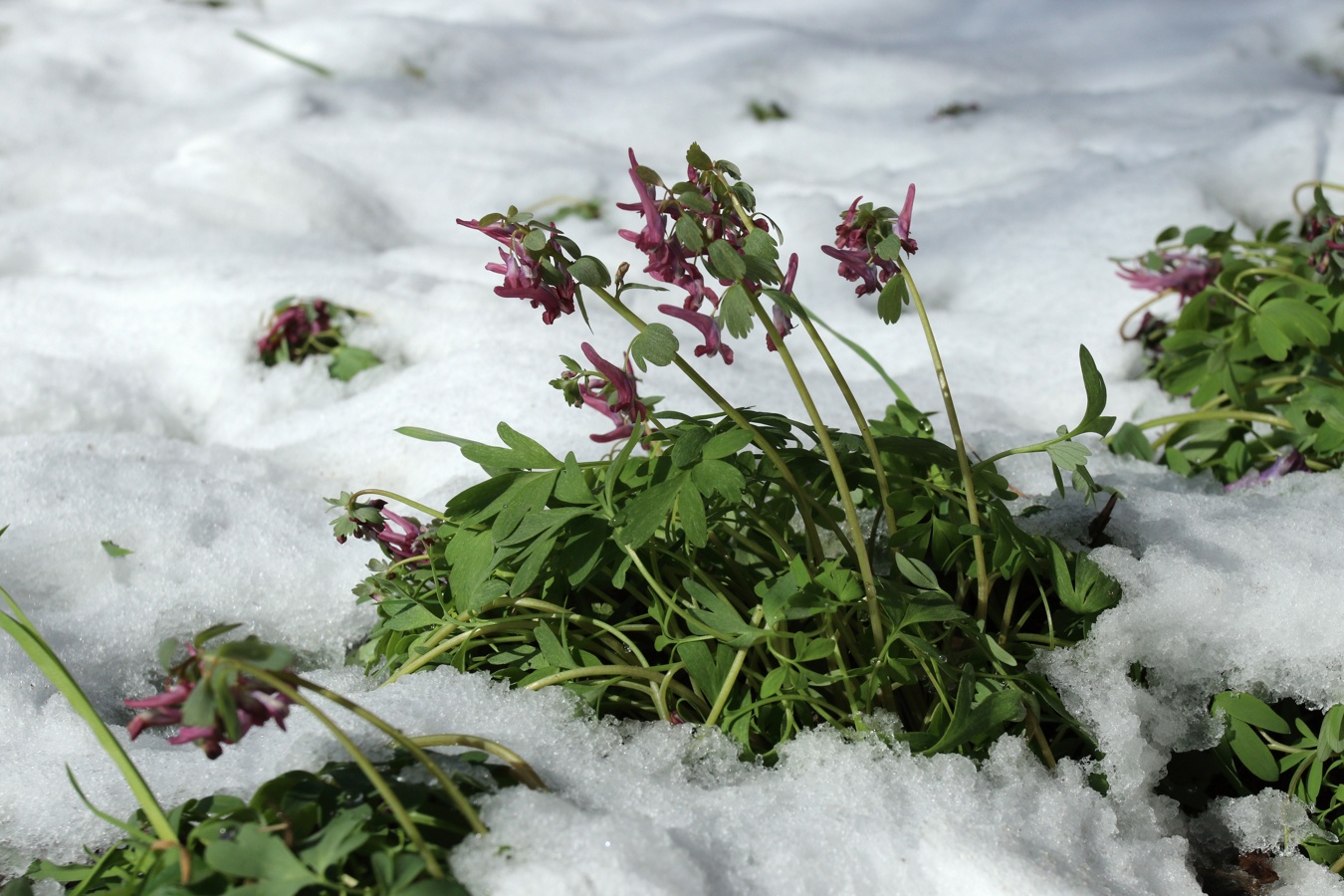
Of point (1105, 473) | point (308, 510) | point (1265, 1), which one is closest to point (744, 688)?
point (1105, 473)

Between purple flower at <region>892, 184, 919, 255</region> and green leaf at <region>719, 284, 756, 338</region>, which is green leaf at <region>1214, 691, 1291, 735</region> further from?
green leaf at <region>719, 284, 756, 338</region>

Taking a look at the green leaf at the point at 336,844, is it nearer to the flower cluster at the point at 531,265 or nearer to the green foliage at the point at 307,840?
the green foliage at the point at 307,840

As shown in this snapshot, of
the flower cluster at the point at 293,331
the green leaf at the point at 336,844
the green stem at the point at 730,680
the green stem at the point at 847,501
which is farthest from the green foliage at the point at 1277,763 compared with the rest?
the flower cluster at the point at 293,331

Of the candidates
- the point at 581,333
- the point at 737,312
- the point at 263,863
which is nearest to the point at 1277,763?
the point at 737,312

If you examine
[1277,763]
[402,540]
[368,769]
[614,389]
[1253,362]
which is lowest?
[1277,763]

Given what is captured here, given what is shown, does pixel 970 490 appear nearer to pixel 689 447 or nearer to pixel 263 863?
pixel 689 447

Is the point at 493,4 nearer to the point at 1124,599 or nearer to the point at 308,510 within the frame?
the point at 308,510

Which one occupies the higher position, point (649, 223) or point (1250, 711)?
point (649, 223)

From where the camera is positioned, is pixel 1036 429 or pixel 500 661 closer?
pixel 500 661
